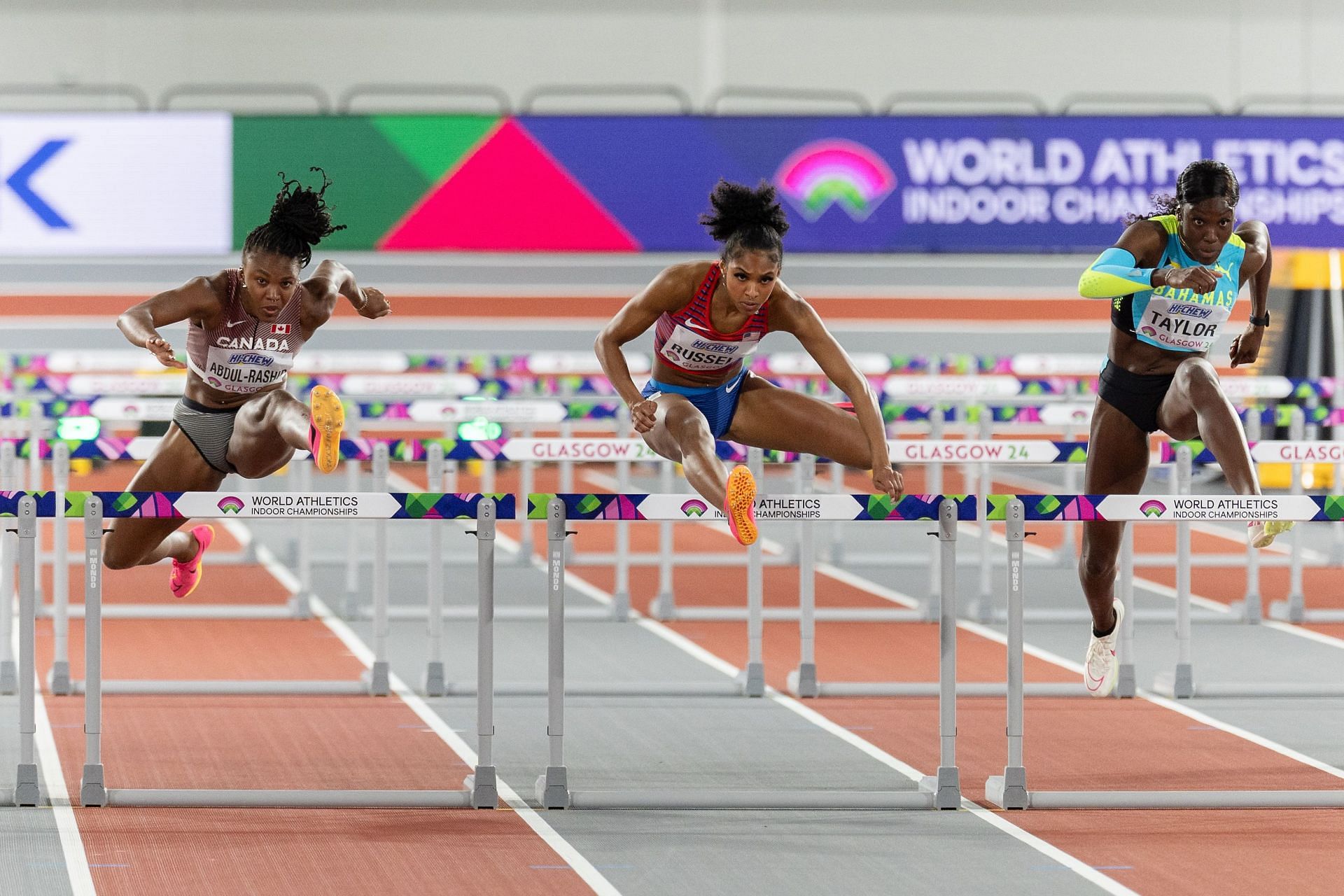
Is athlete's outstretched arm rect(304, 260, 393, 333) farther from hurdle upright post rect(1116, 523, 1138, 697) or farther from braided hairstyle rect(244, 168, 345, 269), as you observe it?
hurdle upright post rect(1116, 523, 1138, 697)

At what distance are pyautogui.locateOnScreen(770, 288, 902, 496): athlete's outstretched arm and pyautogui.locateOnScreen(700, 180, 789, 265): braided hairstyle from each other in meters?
0.20

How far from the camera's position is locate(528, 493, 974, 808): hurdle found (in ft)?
21.3

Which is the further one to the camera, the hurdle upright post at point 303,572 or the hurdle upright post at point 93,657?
the hurdle upright post at point 303,572

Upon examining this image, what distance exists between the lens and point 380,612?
8.77 meters

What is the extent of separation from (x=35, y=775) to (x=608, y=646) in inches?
165

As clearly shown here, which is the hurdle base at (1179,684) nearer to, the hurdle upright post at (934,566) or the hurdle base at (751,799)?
the hurdle upright post at (934,566)

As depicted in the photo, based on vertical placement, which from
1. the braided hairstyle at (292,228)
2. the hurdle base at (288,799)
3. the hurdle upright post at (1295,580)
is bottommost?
the hurdle base at (288,799)

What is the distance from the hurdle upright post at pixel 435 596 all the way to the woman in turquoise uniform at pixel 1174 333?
2.75 meters

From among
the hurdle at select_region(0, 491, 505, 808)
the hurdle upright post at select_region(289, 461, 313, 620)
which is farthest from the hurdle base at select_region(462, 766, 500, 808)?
the hurdle upright post at select_region(289, 461, 313, 620)

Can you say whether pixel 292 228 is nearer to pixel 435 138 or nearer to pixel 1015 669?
pixel 1015 669

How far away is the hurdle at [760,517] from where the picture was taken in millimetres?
6504

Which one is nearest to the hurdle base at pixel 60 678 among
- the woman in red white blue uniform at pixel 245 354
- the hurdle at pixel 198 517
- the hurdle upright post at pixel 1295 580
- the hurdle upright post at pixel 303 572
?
the woman in red white blue uniform at pixel 245 354

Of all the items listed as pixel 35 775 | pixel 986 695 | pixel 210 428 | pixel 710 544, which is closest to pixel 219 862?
pixel 35 775

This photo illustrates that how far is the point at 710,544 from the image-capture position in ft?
48.4
